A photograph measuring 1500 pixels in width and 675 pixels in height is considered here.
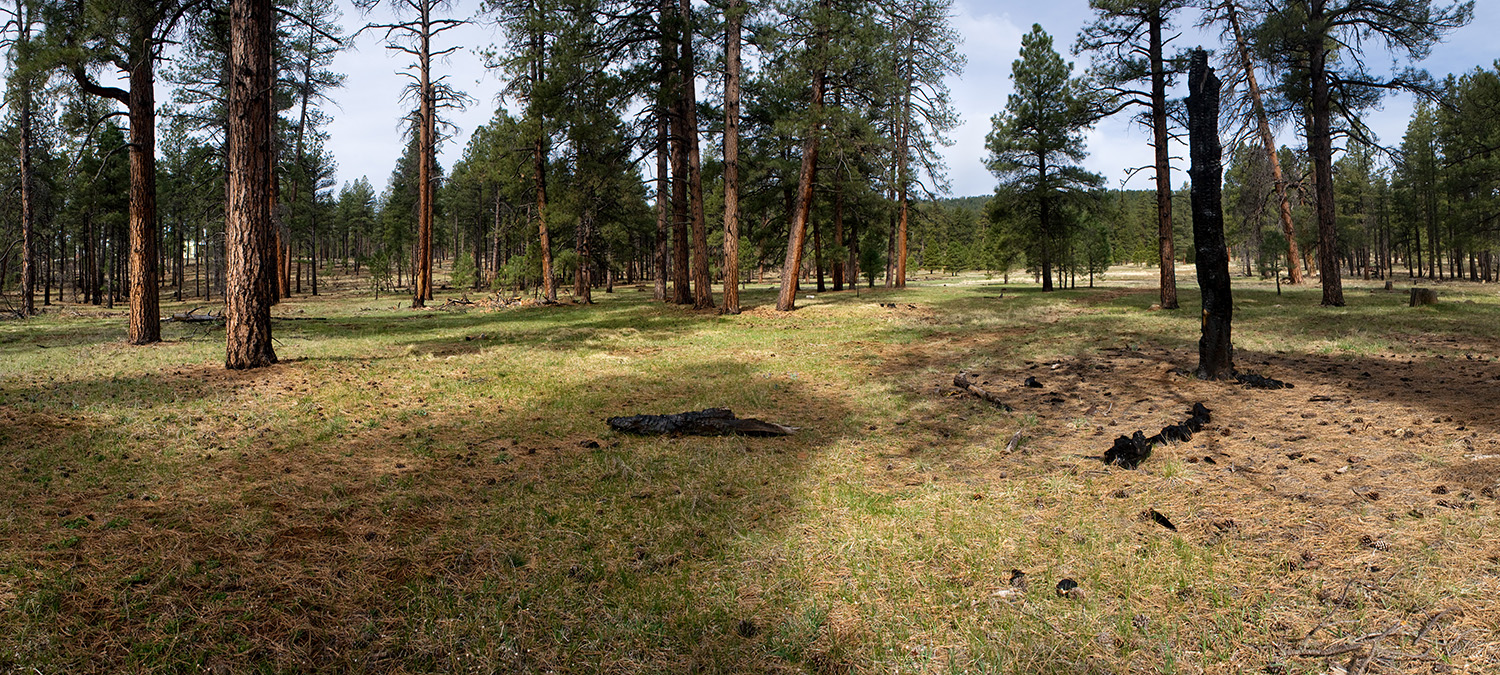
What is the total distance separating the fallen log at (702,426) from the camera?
6129 millimetres

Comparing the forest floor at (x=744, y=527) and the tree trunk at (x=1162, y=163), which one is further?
the tree trunk at (x=1162, y=163)

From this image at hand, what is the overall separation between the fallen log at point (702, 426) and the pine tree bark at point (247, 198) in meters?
5.73

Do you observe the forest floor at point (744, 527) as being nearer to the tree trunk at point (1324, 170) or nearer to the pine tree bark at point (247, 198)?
the pine tree bark at point (247, 198)

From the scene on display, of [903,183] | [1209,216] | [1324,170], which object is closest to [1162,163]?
[1324,170]

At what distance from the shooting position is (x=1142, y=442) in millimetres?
5082

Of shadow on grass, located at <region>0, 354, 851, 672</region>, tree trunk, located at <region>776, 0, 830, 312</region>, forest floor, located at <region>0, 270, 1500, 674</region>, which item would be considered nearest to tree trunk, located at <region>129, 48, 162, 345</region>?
forest floor, located at <region>0, 270, 1500, 674</region>

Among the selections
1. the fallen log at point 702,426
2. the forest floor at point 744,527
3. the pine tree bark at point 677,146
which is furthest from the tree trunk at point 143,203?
the pine tree bark at point 677,146

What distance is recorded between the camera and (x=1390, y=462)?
4.48m

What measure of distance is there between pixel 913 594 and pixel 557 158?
21945mm

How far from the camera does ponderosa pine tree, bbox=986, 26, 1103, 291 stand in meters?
31.1

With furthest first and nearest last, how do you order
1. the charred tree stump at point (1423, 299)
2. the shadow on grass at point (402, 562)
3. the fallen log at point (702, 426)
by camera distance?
1. the charred tree stump at point (1423, 299)
2. the fallen log at point (702, 426)
3. the shadow on grass at point (402, 562)

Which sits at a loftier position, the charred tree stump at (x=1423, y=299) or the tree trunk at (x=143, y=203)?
the tree trunk at (x=143, y=203)

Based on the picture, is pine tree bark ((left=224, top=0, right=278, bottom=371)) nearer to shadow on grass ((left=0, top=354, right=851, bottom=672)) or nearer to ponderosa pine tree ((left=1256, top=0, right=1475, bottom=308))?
shadow on grass ((left=0, top=354, right=851, bottom=672))

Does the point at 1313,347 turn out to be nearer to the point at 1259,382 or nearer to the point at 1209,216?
the point at 1259,382
